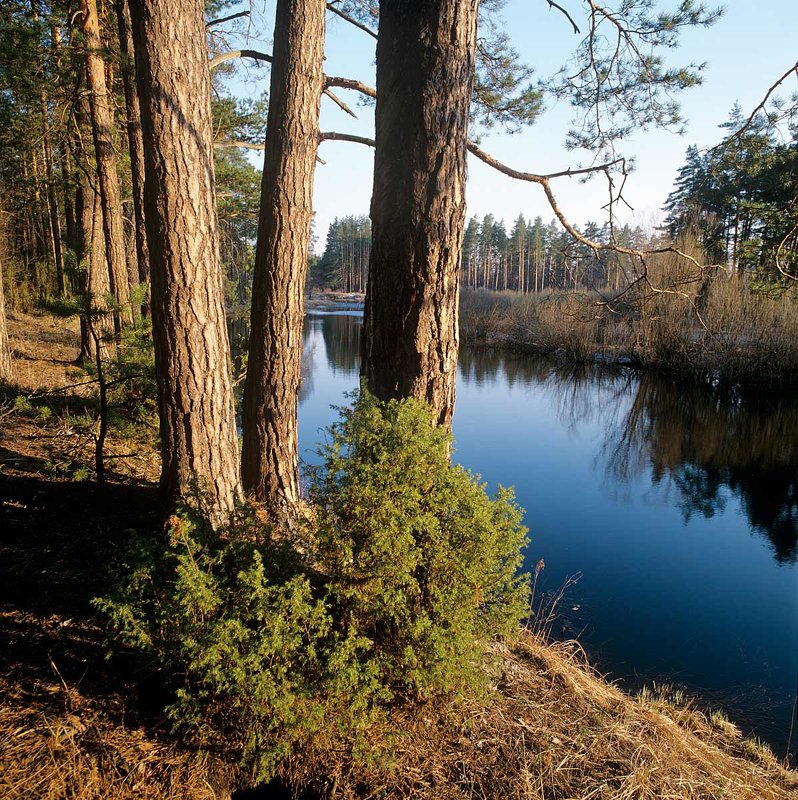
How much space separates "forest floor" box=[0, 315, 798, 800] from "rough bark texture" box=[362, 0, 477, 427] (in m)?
1.43

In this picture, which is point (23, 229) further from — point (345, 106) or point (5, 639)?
point (5, 639)

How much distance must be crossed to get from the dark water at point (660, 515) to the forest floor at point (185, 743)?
1.51m

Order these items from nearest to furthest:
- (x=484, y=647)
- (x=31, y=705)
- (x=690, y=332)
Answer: (x=31, y=705), (x=484, y=647), (x=690, y=332)

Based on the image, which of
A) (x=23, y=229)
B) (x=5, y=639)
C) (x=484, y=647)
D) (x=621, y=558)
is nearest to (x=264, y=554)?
(x=484, y=647)

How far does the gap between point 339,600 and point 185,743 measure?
78 cm

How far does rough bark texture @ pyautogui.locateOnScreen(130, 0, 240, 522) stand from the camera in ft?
9.68

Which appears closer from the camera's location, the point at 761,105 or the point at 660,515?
the point at 761,105

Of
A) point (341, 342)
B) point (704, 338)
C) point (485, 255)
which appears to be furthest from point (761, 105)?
point (485, 255)

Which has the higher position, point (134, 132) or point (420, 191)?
point (134, 132)

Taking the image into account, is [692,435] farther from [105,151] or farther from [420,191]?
[105,151]

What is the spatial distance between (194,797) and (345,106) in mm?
5397

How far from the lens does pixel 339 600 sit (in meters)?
2.07

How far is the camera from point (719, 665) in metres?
5.02

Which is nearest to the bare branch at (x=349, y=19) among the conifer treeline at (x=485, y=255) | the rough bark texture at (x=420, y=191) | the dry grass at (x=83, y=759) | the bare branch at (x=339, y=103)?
the bare branch at (x=339, y=103)
